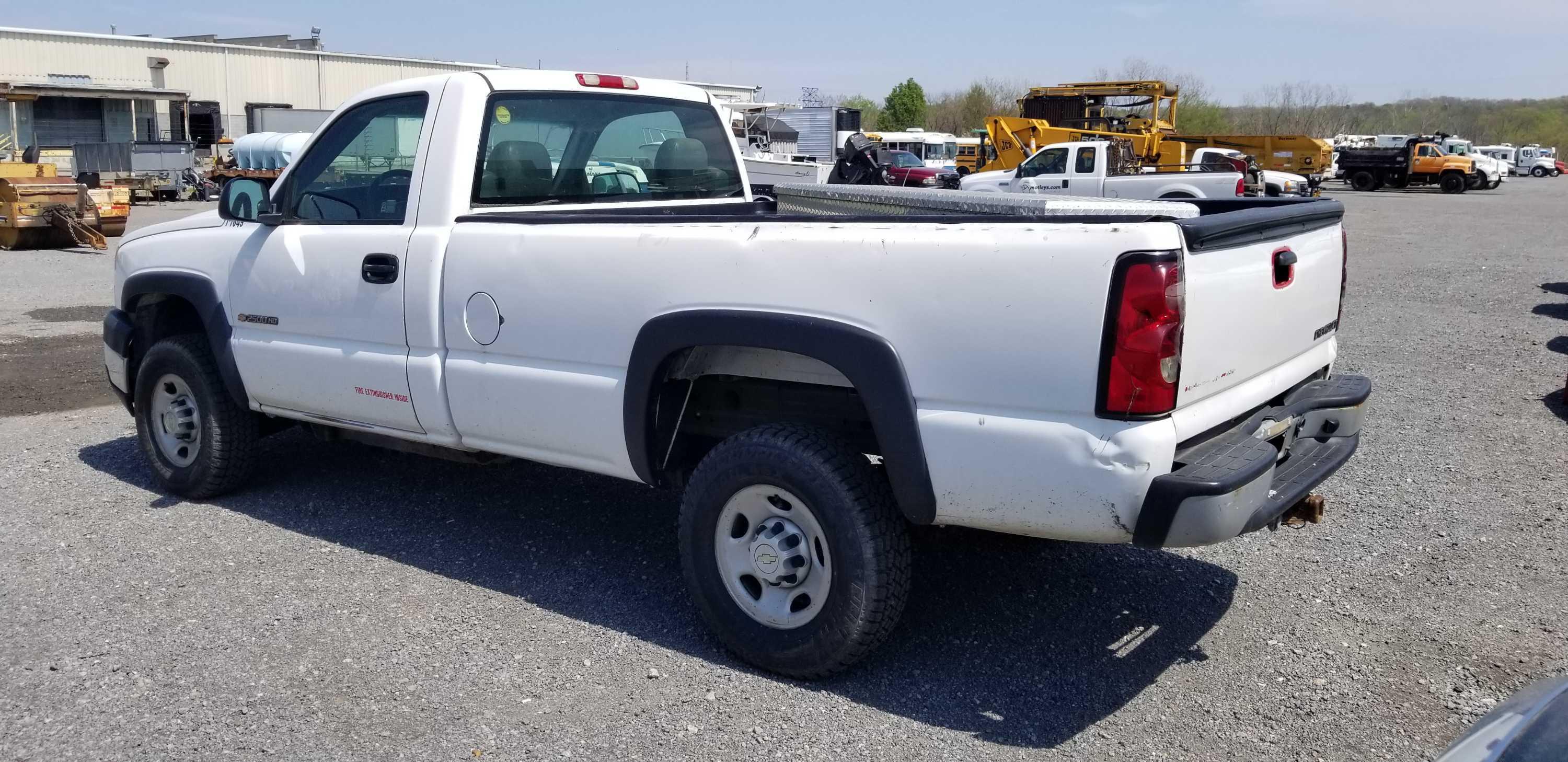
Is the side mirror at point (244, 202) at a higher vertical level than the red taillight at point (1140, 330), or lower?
higher

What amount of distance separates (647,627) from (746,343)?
3.90 feet

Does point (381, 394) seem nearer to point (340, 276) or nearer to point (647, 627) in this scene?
point (340, 276)

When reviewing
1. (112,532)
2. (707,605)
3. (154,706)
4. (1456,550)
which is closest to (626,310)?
(707,605)

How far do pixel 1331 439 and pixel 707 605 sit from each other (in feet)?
7.14

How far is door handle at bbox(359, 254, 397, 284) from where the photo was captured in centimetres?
460

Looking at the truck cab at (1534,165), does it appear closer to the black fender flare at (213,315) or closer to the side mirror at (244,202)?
the side mirror at (244,202)

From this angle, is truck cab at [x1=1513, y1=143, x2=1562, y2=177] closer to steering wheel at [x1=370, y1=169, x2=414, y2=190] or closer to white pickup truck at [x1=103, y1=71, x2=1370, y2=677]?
white pickup truck at [x1=103, y1=71, x2=1370, y2=677]

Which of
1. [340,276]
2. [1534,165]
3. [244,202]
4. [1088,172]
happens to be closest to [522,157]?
[340,276]

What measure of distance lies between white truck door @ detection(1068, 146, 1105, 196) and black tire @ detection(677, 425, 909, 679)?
23154 mm

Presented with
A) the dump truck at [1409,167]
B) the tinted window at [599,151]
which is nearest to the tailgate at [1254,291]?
the tinted window at [599,151]

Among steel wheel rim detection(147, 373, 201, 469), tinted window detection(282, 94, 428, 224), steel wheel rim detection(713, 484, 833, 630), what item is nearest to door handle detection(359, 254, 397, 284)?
tinted window detection(282, 94, 428, 224)

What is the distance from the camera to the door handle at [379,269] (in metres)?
4.60

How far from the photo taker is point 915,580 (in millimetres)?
4691

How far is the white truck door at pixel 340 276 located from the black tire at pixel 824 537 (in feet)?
4.80
